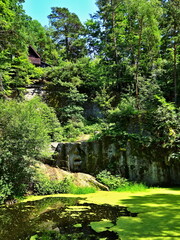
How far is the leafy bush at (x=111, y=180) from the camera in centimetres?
870

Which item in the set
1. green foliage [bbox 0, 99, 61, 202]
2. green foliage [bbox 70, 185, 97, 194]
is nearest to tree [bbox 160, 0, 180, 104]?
green foliage [bbox 70, 185, 97, 194]

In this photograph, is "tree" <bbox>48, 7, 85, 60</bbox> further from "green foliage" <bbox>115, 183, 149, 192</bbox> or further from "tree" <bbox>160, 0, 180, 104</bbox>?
"green foliage" <bbox>115, 183, 149, 192</bbox>

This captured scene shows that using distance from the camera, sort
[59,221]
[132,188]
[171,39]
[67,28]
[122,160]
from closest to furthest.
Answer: [59,221] < [132,188] < [122,160] < [171,39] < [67,28]

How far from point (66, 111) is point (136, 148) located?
6.42 meters

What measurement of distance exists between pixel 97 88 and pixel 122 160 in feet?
29.2

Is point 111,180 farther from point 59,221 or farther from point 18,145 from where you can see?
point 59,221

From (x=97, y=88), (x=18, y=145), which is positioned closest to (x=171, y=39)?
(x=97, y=88)

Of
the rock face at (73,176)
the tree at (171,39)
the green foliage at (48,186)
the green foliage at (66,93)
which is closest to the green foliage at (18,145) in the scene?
the green foliage at (48,186)

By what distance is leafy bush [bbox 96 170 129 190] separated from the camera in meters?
8.70

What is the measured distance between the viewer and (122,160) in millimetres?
9664

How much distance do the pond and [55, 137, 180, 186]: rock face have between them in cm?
395

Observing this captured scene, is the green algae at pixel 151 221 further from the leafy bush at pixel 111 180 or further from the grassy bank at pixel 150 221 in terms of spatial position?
the leafy bush at pixel 111 180

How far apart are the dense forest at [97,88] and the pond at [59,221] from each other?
1731 millimetres

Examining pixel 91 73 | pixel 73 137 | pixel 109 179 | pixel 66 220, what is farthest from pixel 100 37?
pixel 66 220
